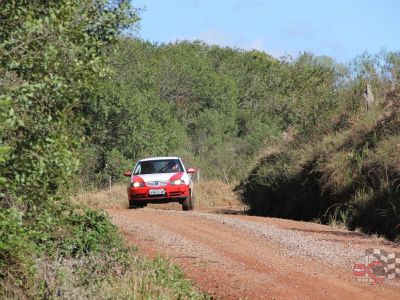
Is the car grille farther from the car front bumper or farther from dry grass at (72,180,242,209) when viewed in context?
dry grass at (72,180,242,209)

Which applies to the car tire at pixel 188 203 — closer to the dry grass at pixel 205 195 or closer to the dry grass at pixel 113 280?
the dry grass at pixel 205 195

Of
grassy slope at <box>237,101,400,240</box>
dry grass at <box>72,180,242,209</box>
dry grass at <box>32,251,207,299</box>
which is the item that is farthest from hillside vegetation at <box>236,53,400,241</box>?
dry grass at <box>32,251,207,299</box>

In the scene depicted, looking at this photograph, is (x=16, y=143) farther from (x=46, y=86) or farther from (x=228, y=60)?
(x=228, y=60)

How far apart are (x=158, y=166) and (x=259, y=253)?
1123 cm

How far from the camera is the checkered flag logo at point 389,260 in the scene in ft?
39.1

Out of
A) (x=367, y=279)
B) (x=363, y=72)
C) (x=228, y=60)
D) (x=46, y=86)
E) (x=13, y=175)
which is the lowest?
(x=367, y=279)

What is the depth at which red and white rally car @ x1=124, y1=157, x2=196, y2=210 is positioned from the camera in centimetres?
2342

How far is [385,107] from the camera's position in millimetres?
22828

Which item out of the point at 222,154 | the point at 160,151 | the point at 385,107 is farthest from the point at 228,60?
the point at 385,107

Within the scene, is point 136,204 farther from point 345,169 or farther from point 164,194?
point 345,169

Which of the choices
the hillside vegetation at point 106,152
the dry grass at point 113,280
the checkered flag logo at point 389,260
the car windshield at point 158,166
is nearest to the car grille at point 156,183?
the car windshield at point 158,166

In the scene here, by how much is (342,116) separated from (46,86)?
16.7m

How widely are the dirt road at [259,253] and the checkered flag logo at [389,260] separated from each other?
0.24m

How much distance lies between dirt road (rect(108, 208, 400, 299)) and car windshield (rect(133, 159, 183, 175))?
506cm
